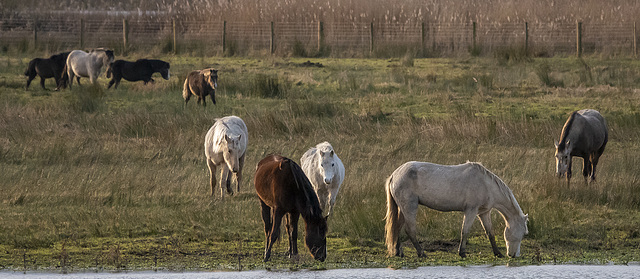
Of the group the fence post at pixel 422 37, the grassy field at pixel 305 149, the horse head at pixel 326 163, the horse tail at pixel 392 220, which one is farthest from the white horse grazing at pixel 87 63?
the horse tail at pixel 392 220

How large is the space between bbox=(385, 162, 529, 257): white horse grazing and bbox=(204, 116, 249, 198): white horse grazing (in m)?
2.96

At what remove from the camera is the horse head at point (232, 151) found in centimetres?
1147

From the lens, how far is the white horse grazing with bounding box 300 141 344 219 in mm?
10226

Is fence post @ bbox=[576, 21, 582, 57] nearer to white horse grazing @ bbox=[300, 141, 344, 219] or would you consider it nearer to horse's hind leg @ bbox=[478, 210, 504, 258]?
white horse grazing @ bbox=[300, 141, 344, 219]

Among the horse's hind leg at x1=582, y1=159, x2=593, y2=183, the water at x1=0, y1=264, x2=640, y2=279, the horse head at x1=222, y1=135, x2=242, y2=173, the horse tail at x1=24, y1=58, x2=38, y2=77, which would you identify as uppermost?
the horse tail at x1=24, y1=58, x2=38, y2=77

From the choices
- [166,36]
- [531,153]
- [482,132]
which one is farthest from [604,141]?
[166,36]

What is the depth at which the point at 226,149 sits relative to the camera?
11.6 m

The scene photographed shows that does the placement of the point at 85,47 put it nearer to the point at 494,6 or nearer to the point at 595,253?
the point at 494,6

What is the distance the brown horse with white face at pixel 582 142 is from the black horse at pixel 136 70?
451 inches

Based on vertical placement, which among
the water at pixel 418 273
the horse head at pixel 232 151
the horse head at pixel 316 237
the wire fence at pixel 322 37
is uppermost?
the wire fence at pixel 322 37

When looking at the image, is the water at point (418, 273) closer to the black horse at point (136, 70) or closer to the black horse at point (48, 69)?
the black horse at point (136, 70)

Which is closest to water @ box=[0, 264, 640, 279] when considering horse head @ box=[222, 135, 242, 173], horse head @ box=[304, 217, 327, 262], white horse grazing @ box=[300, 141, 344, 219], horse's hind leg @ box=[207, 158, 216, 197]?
horse head @ box=[304, 217, 327, 262]

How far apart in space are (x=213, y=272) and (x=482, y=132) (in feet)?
27.9

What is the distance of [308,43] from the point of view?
99.9 ft
